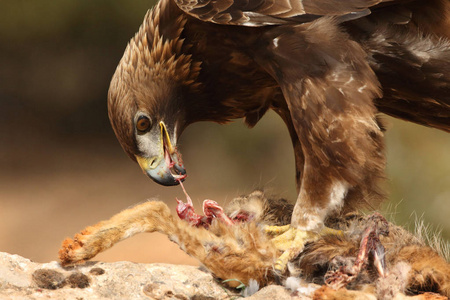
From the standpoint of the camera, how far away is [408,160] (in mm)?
5180

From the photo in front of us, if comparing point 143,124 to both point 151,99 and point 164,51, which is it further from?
point 164,51

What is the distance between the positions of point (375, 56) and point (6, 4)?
3.76 meters

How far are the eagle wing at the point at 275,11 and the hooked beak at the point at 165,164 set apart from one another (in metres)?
0.56

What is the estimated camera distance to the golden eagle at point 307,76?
7.99 feet

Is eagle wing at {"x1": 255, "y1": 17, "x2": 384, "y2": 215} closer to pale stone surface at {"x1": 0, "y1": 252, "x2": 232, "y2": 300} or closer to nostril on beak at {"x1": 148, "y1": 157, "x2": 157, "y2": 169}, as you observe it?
pale stone surface at {"x1": 0, "y1": 252, "x2": 232, "y2": 300}

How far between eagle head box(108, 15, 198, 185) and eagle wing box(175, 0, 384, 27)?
10.7 inches

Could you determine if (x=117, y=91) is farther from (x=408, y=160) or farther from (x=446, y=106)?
(x=408, y=160)

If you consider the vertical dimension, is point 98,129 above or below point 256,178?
above

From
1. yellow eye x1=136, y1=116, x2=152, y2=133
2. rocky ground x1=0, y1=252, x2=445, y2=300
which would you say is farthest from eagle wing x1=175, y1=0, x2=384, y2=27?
rocky ground x1=0, y1=252, x2=445, y2=300

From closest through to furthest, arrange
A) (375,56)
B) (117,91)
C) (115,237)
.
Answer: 1. (115,237)
2. (375,56)
3. (117,91)

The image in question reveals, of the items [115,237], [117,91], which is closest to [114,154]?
[117,91]

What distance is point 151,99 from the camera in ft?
9.20

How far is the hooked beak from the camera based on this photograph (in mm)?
2807

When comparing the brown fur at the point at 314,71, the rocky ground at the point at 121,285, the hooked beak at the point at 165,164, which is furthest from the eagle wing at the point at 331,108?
the hooked beak at the point at 165,164
